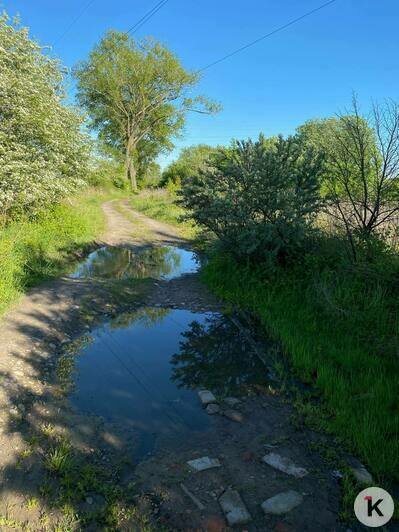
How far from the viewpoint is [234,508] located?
3.01 metres

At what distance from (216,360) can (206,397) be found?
1.21m

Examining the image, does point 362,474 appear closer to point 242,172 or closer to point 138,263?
point 242,172

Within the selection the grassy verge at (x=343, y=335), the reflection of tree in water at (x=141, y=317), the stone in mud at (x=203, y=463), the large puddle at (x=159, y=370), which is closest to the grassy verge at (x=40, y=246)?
the reflection of tree in water at (x=141, y=317)

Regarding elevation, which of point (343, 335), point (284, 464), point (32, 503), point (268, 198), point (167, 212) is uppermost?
point (268, 198)

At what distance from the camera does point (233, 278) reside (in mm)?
8695

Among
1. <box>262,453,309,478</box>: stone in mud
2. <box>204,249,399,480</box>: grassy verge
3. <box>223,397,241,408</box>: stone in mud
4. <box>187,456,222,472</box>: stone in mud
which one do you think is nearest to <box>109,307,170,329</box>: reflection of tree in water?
<box>204,249,399,480</box>: grassy verge

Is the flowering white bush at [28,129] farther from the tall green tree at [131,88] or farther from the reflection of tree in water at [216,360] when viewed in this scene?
the tall green tree at [131,88]

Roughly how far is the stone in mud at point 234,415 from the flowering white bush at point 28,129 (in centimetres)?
832

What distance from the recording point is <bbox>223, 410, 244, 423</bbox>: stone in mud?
14.0 ft

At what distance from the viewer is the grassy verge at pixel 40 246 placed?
26.3 feet

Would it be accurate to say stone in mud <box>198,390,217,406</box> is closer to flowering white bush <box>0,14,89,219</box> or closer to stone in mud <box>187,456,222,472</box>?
stone in mud <box>187,456,222,472</box>

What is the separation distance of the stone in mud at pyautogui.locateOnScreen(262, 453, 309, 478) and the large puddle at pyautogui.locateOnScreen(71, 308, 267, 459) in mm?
839

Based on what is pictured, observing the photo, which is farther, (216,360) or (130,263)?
(130,263)

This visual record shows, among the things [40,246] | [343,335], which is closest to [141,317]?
[343,335]
